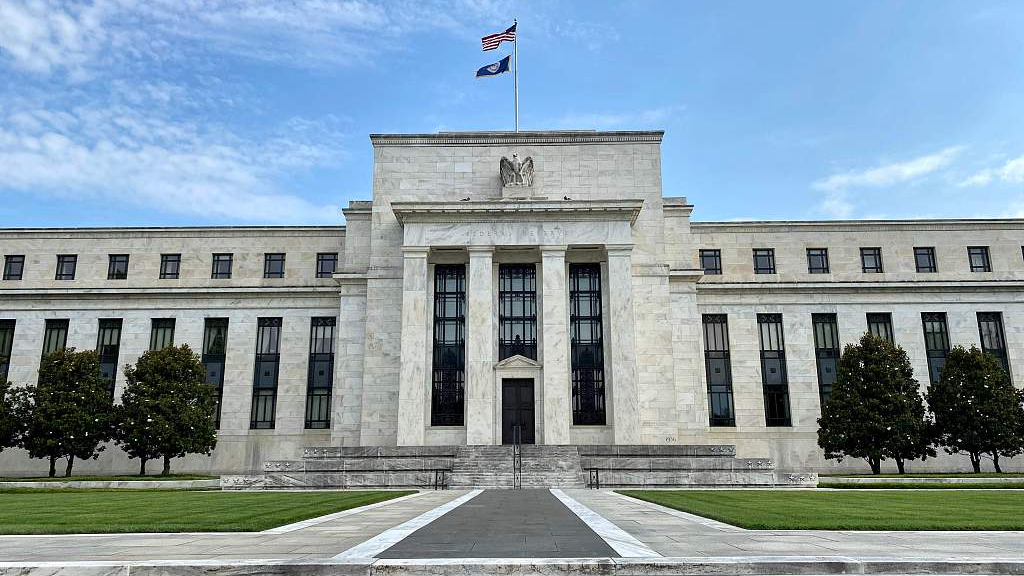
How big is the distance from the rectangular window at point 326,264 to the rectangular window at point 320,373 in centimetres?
343

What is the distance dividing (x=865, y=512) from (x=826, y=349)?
3330 centimetres

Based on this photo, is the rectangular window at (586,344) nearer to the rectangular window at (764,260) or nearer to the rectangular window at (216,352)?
the rectangular window at (764,260)

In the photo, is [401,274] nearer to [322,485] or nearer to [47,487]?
[322,485]

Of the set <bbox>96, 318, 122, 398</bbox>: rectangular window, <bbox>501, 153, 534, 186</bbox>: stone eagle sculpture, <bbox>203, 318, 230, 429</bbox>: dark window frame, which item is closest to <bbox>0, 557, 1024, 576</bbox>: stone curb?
<bbox>501, 153, 534, 186</bbox>: stone eagle sculpture

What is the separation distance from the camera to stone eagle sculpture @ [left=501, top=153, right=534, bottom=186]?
4675 cm

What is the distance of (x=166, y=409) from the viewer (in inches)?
1592

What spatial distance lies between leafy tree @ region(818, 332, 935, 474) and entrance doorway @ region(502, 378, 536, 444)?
16362 millimetres

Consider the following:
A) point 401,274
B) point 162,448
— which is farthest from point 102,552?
point 401,274

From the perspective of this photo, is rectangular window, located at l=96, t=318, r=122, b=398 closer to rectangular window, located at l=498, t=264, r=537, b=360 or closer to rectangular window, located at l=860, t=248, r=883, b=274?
rectangular window, located at l=498, t=264, r=537, b=360

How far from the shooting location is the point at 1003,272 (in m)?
49.1

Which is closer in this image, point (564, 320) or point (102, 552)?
point (102, 552)

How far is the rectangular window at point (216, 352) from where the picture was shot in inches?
1889

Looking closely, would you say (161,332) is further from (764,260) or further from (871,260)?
(871,260)

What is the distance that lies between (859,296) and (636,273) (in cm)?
1543
